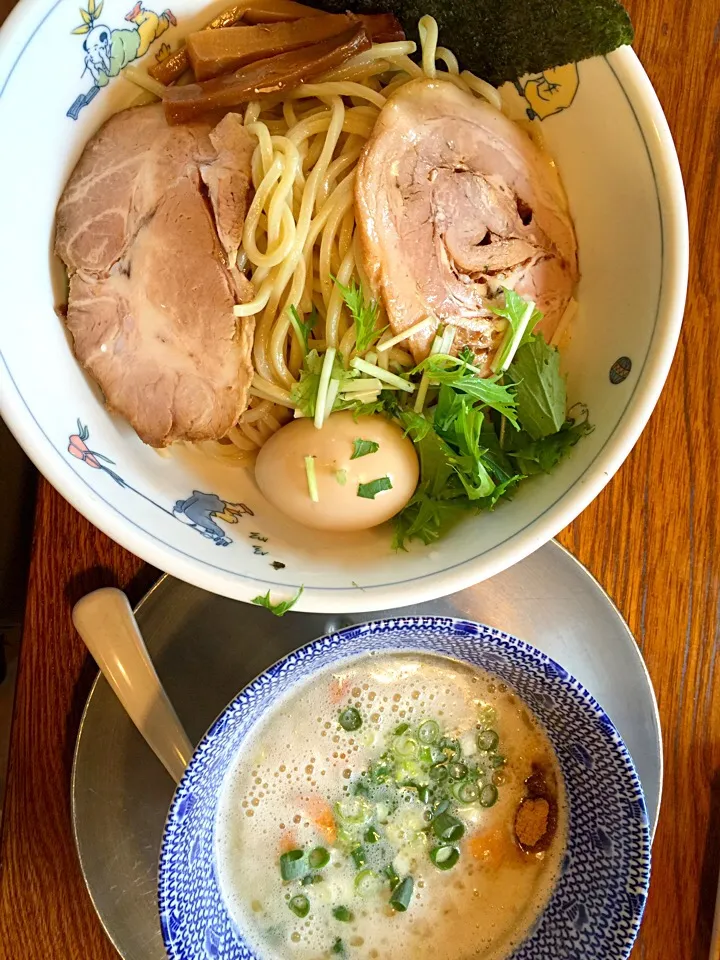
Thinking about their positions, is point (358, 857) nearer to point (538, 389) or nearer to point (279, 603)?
point (279, 603)

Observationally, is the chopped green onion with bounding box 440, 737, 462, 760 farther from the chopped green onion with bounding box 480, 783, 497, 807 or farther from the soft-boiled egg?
the soft-boiled egg

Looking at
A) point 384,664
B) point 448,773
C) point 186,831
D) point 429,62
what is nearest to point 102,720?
point 186,831

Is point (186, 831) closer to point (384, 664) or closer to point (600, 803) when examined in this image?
point (384, 664)

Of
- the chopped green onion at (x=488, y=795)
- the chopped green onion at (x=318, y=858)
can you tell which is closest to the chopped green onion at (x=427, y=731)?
the chopped green onion at (x=488, y=795)

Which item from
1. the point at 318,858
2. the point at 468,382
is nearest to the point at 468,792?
the point at 318,858

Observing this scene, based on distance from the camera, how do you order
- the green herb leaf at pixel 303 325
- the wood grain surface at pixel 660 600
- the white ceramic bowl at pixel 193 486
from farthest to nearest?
the wood grain surface at pixel 660 600 → the green herb leaf at pixel 303 325 → the white ceramic bowl at pixel 193 486

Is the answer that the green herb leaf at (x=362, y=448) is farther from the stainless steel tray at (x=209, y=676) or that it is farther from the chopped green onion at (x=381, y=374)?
the stainless steel tray at (x=209, y=676)

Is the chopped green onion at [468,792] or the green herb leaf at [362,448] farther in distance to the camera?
the chopped green onion at [468,792]
